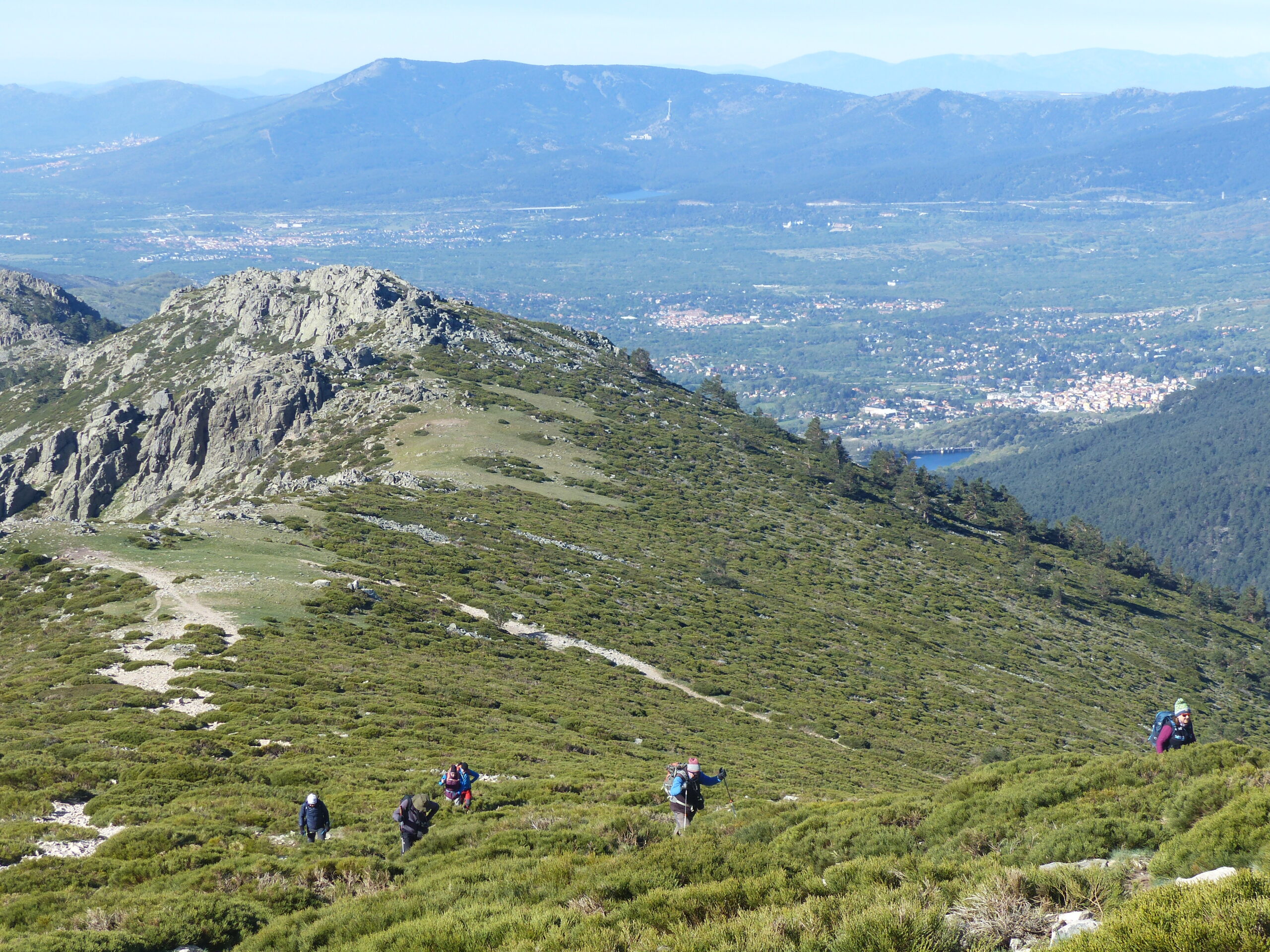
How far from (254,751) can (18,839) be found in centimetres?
903

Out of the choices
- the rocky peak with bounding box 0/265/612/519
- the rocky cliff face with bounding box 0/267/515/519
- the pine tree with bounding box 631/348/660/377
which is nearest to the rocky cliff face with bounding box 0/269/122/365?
the rocky peak with bounding box 0/265/612/519

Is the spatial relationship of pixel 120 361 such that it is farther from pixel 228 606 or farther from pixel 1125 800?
pixel 1125 800

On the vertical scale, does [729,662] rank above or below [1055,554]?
above

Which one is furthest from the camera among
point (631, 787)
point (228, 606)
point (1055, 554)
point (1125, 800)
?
point (1055, 554)

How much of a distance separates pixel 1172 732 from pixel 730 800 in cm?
1189

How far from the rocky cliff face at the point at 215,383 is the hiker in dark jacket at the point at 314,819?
80521 millimetres

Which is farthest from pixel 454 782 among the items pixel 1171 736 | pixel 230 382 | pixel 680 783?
pixel 230 382

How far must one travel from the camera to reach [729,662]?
61.3 metres

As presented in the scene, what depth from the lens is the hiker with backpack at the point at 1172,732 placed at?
72.1 feet

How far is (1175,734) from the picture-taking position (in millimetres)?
22172

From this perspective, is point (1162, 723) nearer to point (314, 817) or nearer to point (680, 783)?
Result: point (680, 783)

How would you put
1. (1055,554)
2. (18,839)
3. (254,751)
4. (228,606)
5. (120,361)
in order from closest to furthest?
(18,839), (254,751), (228,606), (1055,554), (120,361)

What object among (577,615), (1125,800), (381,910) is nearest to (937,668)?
(577,615)

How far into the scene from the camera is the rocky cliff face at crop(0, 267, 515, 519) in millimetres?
106188
